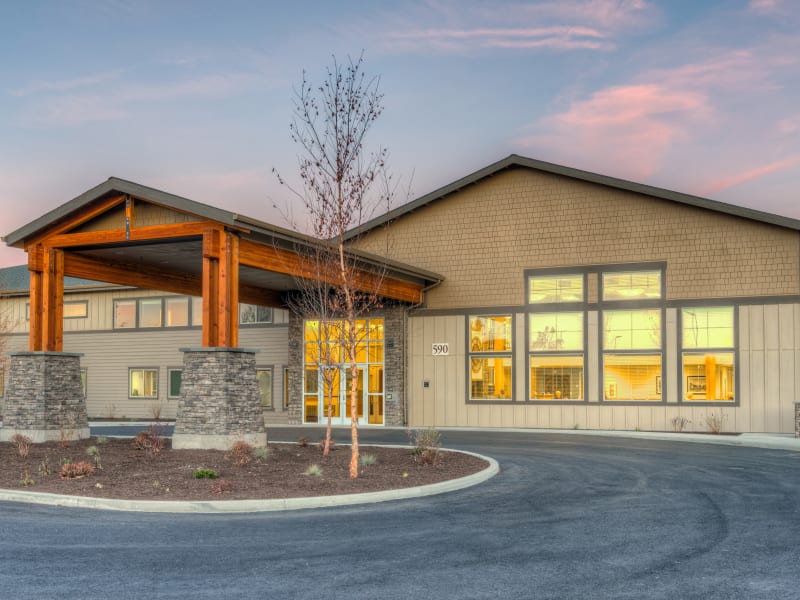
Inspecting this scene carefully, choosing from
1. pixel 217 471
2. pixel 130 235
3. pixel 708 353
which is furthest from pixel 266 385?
pixel 217 471

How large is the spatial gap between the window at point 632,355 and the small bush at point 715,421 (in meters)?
1.63

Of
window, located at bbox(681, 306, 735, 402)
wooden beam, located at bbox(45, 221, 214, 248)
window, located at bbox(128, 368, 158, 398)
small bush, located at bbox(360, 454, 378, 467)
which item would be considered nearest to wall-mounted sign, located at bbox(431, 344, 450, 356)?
window, located at bbox(681, 306, 735, 402)

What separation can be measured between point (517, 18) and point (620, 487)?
11.0 meters

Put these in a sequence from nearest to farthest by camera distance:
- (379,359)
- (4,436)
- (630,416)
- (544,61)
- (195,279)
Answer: (4,436) → (544,61) → (630,416) → (195,279) → (379,359)

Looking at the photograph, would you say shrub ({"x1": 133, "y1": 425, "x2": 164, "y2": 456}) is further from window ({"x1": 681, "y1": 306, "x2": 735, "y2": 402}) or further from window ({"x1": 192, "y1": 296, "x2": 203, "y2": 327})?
window ({"x1": 681, "y1": 306, "x2": 735, "y2": 402})

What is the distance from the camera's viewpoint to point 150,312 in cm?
3575

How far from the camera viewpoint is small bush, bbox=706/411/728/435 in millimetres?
24891

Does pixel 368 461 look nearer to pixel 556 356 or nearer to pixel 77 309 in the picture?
pixel 556 356

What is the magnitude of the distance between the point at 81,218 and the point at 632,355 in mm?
17083

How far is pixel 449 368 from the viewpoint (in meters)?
28.7

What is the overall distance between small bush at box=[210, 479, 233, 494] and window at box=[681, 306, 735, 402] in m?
17.2

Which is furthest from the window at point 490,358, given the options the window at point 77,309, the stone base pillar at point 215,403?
the window at point 77,309

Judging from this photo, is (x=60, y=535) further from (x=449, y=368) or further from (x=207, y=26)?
(x=449, y=368)

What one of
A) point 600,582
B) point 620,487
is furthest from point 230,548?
point 620,487
